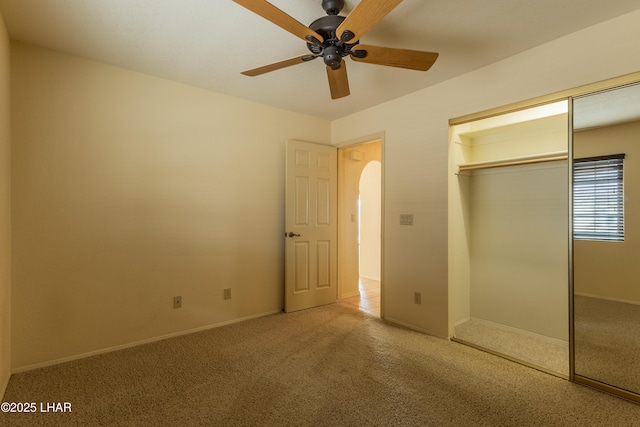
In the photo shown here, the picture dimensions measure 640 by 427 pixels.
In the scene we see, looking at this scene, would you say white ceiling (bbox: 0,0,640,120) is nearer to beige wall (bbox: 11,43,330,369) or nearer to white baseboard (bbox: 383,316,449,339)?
beige wall (bbox: 11,43,330,369)

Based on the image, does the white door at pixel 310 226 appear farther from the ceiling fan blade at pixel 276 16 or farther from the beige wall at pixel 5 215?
the beige wall at pixel 5 215

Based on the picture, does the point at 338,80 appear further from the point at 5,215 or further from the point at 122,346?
the point at 122,346

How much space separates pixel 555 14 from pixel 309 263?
318cm

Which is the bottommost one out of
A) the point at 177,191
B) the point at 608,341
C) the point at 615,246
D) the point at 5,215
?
the point at 608,341

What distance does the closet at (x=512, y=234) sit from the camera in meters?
2.84

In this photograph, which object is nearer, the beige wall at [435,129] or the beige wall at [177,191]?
the beige wall at [435,129]

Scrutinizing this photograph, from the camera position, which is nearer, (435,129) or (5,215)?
(5,215)

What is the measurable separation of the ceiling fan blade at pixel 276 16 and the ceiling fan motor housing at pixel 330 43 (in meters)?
0.07

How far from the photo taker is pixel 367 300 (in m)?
4.25

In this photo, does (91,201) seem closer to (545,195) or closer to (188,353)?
(188,353)

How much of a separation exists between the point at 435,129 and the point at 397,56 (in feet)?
4.39

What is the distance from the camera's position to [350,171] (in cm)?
443

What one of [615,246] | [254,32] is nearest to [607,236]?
[615,246]

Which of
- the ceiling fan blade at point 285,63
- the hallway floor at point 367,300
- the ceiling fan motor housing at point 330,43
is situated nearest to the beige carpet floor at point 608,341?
the hallway floor at point 367,300
